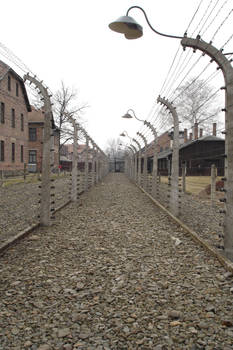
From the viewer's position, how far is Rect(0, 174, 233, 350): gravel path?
2.54 metres

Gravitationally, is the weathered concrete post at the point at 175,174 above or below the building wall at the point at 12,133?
below

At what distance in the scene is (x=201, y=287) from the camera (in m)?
3.60

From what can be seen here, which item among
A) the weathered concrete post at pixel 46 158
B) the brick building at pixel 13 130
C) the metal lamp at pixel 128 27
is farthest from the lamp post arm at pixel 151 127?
the brick building at pixel 13 130

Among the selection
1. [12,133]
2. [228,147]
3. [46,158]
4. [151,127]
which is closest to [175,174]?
[46,158]

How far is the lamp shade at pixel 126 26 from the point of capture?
5244mm

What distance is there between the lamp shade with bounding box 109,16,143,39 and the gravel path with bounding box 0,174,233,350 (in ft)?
12.2

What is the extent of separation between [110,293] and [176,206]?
5573mm

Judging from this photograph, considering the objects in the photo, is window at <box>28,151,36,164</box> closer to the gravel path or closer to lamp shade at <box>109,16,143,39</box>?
the gravel path

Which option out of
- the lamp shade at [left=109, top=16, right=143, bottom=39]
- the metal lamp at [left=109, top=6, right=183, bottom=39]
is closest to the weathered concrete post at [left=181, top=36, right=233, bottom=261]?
the metal lamp at [left=109, top=6, right=183, bottom=39]

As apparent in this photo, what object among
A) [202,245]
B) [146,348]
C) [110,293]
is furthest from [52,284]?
[202,245]

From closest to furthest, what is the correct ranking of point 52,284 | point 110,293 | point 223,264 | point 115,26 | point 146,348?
point 146,348
point 110,293
point 52,284
point 223,264
point 115,26

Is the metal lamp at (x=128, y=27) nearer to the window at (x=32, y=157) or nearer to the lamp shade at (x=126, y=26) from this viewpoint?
the lamp shade at (x=126, y=26)

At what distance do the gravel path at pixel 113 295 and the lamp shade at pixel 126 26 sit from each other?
12.2ft

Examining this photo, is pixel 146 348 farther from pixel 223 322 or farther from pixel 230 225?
pixel 230 225
